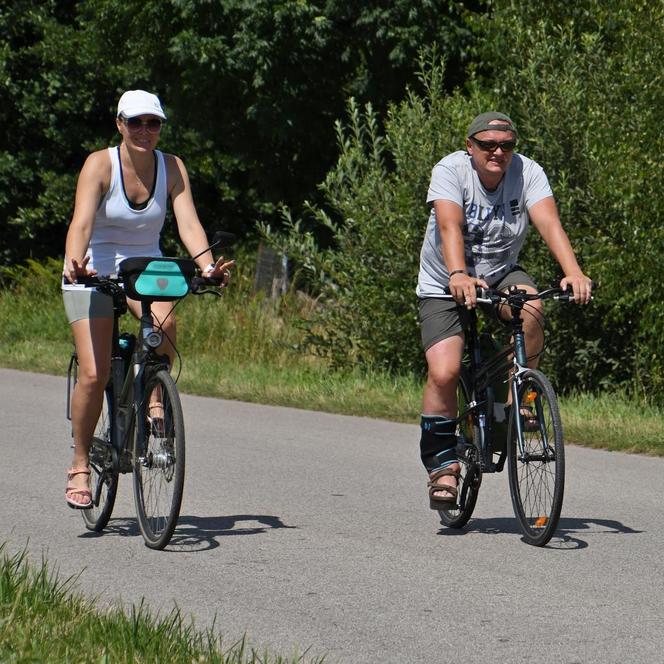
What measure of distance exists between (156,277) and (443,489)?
162cm

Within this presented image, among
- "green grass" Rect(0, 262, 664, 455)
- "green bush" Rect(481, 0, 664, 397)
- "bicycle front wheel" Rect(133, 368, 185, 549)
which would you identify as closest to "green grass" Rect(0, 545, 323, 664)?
"bicycle front wheel" Rect(133, 368, 185, 549)

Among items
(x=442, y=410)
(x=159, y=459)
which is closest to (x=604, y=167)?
(x=442, y=410)

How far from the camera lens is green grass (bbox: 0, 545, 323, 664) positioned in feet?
14.1

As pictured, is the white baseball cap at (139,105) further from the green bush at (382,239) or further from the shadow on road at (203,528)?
the green bush at (382,239)

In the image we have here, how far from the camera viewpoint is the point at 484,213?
6664 millimetres

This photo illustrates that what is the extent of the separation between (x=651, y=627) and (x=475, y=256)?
221 centimetres

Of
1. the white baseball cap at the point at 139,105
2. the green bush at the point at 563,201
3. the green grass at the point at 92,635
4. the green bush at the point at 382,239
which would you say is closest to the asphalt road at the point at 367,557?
the green grass at the point at 92,635

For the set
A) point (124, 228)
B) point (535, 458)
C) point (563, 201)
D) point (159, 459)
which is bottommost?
point (159, 459)

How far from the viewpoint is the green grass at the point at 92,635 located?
14.1 ft

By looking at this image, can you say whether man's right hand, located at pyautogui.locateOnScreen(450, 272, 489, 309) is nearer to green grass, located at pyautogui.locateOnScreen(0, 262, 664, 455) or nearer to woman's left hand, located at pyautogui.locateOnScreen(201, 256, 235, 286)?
woman's left hand, located at pyautogui.locateOnScreen(201, 256, 235, 286)

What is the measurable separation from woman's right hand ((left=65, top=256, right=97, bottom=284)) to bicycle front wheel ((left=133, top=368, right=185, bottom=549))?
20.9 inches

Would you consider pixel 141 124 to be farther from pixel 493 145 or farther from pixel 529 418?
pixel 529 418

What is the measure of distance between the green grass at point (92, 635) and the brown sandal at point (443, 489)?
1.93 metres

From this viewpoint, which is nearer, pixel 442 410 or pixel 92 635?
pixel 92 635
